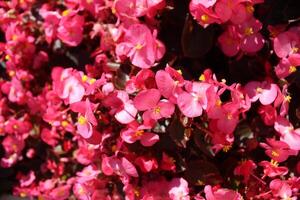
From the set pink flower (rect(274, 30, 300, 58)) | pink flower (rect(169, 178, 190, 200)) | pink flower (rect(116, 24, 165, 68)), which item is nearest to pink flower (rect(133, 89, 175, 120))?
pink flower (rect(116, 24, 165, 68))

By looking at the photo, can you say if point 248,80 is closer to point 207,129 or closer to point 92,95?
point 207,129

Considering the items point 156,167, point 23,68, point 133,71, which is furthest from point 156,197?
point 23,68

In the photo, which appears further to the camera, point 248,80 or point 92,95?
point 248,80

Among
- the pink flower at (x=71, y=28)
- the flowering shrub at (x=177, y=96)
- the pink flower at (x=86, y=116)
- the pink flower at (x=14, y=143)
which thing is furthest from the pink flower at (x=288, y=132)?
the pink flower at (x=14, y=143)

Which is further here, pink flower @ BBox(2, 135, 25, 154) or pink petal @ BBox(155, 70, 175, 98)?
pink flower @ BBox(2, 135, 25, 154)

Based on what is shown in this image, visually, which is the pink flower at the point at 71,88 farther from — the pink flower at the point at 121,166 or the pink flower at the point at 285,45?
the pink flower at the point at 285,45

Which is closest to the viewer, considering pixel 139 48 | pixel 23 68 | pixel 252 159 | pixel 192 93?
pixel 192 93

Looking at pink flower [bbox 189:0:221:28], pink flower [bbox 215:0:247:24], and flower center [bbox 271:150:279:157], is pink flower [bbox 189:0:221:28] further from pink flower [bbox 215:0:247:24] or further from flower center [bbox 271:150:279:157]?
flower center [bbox 271:150:279:157]
